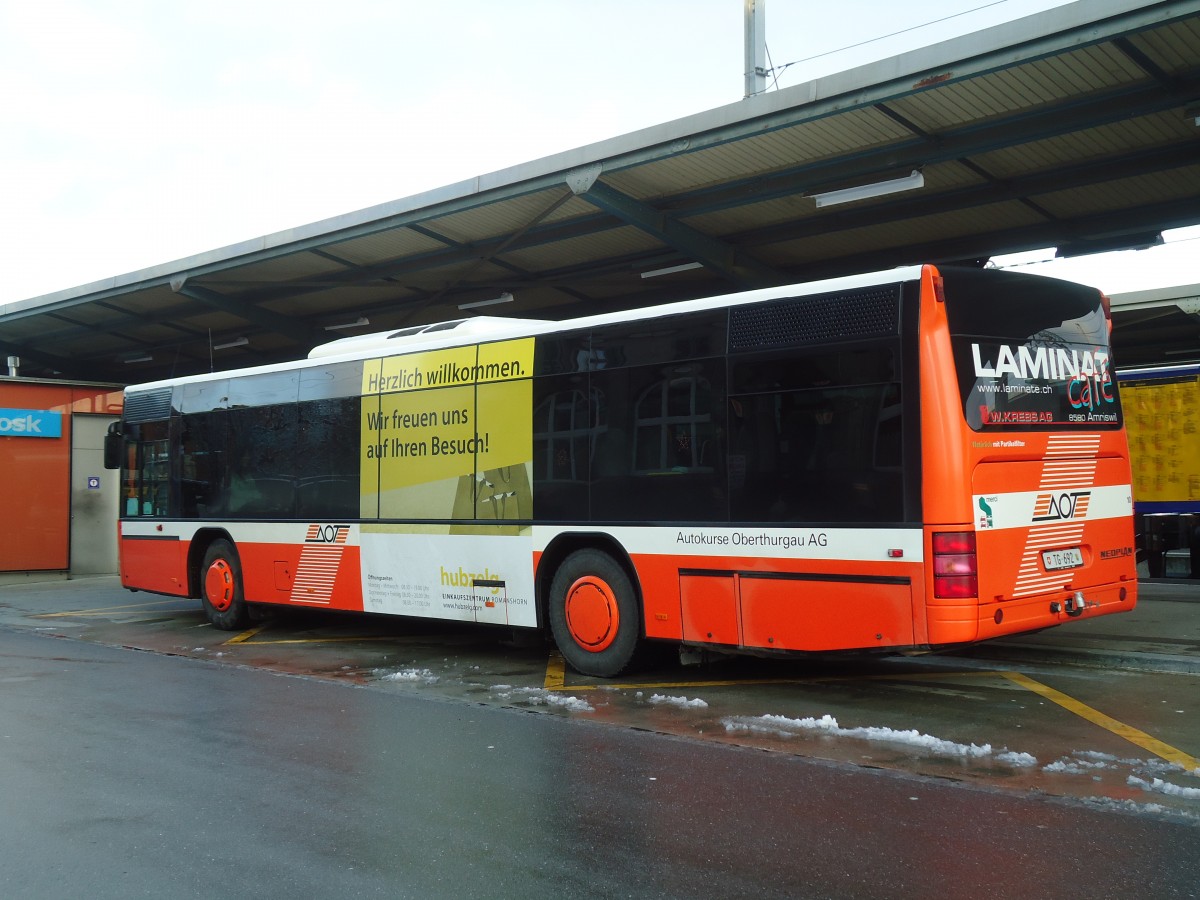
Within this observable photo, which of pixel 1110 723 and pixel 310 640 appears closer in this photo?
pixel 1110 723

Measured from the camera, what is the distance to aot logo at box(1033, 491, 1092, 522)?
754cm

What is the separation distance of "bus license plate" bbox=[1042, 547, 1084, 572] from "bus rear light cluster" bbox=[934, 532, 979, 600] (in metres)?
0.93

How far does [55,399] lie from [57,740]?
16550mm

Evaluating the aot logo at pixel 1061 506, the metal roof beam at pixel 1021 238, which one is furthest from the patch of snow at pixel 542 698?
the metal roof beam at pixel 1021 238

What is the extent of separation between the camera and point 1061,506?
25.3ft

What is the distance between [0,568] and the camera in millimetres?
20547

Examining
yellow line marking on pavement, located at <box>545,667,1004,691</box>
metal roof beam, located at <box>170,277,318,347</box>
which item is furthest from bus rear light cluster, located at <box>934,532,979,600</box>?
metal roof beam, located at <box>170,277,318,347</box>

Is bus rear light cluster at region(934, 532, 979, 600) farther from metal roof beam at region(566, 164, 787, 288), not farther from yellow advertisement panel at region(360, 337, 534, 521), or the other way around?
metal roof beam at region(566, 164, 787, 288)

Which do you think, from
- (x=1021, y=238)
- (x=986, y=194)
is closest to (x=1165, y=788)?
(x=986, y=194)

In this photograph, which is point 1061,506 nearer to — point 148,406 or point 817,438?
point 817,438

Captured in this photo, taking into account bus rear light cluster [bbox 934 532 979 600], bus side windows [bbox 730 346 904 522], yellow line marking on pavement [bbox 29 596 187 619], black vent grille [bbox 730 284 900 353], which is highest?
black vent grille [bbox 730 284 900 353]

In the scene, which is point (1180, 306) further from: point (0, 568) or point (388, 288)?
point (0, 568)

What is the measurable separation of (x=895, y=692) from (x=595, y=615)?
245cm

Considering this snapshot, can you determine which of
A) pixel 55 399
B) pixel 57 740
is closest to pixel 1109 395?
pixel 57 740
